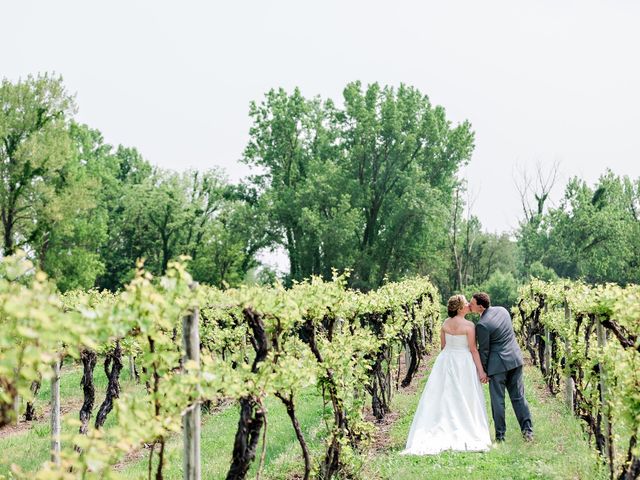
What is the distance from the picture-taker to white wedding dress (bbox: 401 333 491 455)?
9312mm

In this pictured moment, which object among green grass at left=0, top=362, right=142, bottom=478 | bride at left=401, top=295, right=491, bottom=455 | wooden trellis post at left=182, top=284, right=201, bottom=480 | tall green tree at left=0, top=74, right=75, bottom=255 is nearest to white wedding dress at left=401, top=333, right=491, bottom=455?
bride at left=401, top=295, right=491, bottom=455

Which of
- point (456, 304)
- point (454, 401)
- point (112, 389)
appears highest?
point (456, 304)

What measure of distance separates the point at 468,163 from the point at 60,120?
2609cm

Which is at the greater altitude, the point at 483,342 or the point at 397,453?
the point at 483,342

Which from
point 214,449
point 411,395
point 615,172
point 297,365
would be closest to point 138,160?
point 615,172

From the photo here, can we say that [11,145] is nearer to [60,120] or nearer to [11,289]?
[60,120]

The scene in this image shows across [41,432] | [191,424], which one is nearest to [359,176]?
[41,432]

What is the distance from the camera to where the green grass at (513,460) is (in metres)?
7.64

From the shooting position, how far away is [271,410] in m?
14.0

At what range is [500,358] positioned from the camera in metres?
9.81

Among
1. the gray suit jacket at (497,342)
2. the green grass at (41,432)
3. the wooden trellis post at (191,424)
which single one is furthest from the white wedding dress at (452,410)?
the wooden trellis post at (191,424)

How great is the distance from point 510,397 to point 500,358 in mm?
579

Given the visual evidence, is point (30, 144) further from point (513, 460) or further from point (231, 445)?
point (513, 460)

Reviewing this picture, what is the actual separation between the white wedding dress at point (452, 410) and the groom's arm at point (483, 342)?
0.55ft
